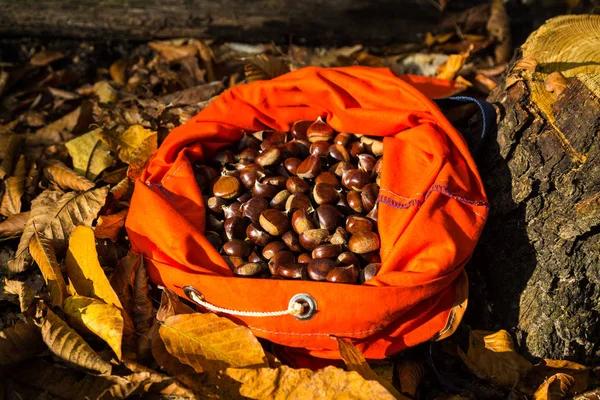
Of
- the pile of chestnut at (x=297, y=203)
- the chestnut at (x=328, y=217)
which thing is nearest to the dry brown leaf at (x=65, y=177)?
the pile of chestnut at (x=297, y=203)

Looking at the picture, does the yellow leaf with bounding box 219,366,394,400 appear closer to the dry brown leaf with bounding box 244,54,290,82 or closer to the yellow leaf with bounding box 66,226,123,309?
the yellow leaf with bounding box 66,226,123,309

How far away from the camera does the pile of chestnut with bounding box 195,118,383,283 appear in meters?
1.95

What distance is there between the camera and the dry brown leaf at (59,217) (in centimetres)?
216

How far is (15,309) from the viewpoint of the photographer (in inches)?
81.5

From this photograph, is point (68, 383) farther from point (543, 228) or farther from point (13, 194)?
point (543, 228)

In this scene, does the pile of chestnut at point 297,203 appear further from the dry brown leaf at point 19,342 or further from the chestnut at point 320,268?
the dry brown leaf at point 19,342

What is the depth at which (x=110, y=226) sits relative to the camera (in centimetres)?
217

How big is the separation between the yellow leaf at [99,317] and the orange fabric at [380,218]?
7.9 inches

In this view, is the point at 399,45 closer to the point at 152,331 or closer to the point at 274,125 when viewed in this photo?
the point at 274,125

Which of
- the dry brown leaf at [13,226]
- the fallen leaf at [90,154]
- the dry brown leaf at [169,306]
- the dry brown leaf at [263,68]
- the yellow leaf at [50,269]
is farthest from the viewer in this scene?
the dry brown leaf at [263,68]

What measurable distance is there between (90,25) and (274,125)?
5.30 feet

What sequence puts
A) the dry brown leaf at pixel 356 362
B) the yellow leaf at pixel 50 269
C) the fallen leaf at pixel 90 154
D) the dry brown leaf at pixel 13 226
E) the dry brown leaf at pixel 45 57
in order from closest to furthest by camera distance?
the dry brown leaf at pixel 356 362 < the yellow leaf at pixel 50 269 < the dry brown leaf at pixel 13 226 < the fallen leaf at pixel 90 154 < the dry brown leaf at pixel 45 57

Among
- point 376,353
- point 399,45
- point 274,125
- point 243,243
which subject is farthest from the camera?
point 399,45

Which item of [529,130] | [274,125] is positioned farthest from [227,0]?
[529,130]
